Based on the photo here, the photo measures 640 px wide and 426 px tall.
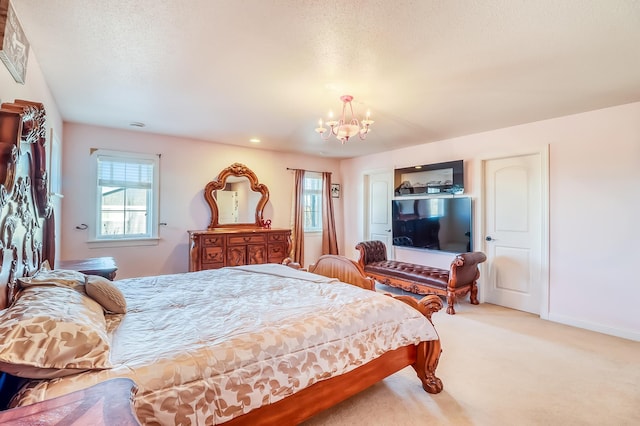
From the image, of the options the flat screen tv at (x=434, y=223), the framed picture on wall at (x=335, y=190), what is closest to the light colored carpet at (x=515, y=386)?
the flat screen tv at (x=434, y=223)

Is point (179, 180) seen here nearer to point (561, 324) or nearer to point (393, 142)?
point (393, 142)

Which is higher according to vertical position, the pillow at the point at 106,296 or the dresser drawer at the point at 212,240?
the dresser drawer at the point at 212,240

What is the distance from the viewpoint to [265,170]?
552cm

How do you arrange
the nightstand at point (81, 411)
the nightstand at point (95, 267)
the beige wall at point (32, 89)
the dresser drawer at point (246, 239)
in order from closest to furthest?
the nightstand at point (81, 411)
the beige wall at point (32, 89)
the nightstand at point (95, 267)
the dresser drawer at point (246, 239)

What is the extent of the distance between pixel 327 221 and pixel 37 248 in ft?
15.3

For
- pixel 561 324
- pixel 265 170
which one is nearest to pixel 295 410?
pixel 561 324

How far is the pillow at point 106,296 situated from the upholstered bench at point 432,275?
3475 millimetres

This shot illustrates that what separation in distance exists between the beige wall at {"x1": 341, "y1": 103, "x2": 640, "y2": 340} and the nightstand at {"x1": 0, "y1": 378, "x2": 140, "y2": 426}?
14.2ft

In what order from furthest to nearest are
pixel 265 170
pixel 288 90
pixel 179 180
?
pixel 265 170
pixel 179 180
pixel 288 90

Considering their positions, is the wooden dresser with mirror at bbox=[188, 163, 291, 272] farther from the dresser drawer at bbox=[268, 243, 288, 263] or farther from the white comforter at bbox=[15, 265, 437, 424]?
the white comforter at bbox=[15, 265, 437, 424]

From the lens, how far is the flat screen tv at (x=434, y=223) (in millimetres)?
4426

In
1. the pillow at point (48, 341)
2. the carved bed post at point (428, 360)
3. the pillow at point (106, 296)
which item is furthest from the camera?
the carved bed post at point (428, 360)

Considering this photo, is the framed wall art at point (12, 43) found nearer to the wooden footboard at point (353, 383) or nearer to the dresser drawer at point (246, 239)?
the wooden footboard at point (353, 383)

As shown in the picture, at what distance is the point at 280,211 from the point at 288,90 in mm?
3189
